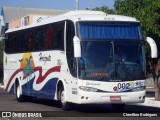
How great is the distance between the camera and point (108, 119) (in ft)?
50.0

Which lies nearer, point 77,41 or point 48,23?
point 77,41

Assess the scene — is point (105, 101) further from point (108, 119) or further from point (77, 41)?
point (77, 41)

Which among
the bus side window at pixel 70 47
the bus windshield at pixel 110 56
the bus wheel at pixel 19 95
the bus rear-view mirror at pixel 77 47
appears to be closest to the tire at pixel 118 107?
the bus windshield at pixel 110 56

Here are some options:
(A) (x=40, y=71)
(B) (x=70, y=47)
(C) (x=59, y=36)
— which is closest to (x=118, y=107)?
(B) (x=70, y=47)

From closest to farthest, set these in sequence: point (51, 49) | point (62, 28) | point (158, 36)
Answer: point (62, 28) → point (51, 49) → point (158, 36)

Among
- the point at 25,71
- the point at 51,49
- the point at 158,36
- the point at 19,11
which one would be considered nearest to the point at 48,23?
the point at 51,49

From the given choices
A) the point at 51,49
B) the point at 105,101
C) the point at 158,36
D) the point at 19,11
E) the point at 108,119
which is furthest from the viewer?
the point at 19,11

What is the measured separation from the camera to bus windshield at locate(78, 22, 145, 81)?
16406mm

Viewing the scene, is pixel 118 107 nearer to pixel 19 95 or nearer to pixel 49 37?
pixel 49 37

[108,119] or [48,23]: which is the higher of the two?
[48,23]

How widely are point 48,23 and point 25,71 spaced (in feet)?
13.2

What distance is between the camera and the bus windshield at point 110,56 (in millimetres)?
16406

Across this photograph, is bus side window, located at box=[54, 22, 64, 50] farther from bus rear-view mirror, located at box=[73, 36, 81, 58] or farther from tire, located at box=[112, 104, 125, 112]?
tire, located at box=[112, 104, 125, 112]

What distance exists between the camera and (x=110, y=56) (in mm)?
16516
